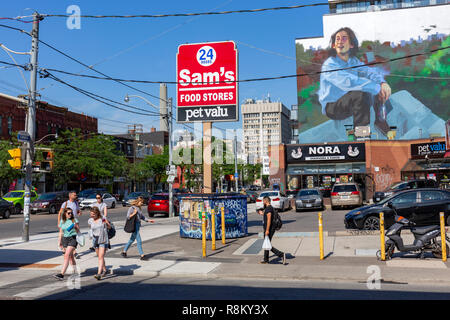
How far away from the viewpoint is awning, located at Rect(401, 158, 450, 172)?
38219 millimetres

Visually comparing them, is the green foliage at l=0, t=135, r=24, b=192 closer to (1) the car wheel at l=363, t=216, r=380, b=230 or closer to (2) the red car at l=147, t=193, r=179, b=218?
(2) the red car at l=147, t=193, r=179, b=218

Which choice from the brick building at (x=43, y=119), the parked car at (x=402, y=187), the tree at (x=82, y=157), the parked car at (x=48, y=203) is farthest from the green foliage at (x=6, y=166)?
the parked car at (x=402, y=187)

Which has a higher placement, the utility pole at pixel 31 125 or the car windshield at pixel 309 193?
the utility pole at pixel 31 125

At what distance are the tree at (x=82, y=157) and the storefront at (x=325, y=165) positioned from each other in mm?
23640

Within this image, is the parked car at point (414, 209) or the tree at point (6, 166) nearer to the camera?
the parked car at point (414, 209)

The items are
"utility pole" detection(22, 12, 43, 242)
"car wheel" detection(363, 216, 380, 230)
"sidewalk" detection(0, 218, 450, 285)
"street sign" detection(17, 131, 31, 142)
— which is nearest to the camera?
"sidewalk" detection(0, 218, 450, 285)

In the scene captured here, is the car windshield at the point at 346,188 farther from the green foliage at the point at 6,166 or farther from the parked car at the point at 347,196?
the green foliage at the point at 6,166

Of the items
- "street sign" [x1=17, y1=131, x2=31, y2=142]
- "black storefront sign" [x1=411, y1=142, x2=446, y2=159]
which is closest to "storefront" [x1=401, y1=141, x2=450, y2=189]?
"black storefront sign" [x1=411, y1=142, x2=446, y2=159]

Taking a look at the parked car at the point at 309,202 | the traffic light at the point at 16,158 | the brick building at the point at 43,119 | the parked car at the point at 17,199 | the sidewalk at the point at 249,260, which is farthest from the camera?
the brick building at the point at 43,119

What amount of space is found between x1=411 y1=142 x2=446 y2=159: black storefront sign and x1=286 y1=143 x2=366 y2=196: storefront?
460 cm

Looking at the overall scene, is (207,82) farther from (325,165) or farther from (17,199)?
(325,165)

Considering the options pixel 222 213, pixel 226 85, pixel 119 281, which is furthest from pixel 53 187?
pixel 119 281

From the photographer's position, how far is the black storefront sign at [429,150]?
3819 cm

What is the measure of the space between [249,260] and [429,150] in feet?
106
